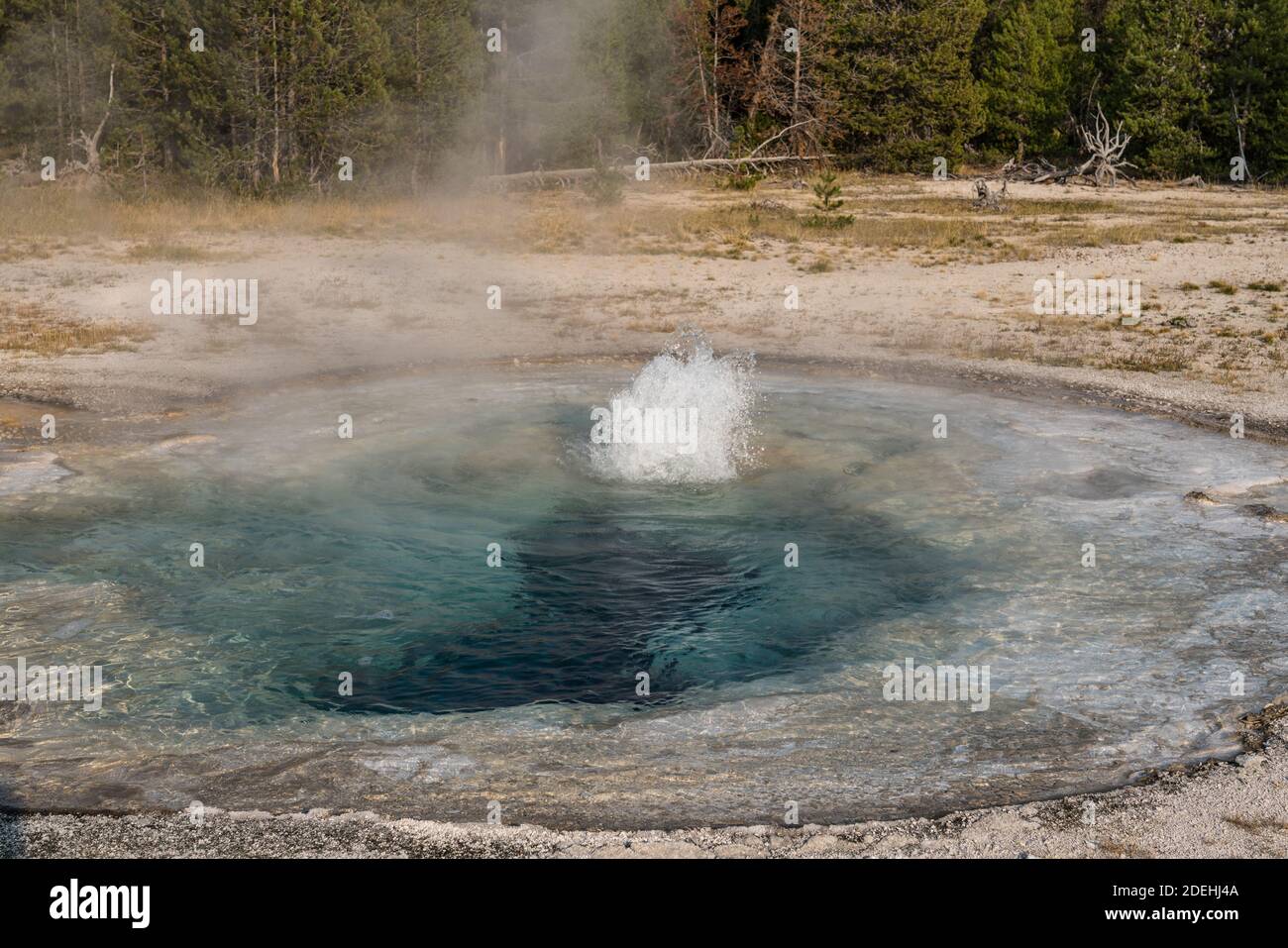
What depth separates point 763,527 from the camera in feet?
23.8

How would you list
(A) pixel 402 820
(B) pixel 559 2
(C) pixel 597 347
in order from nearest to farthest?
(A) pixel 402 820
(C) pixel 597 347
(B) pixel 559 2

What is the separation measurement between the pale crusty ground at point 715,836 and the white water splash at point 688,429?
4.14 metres

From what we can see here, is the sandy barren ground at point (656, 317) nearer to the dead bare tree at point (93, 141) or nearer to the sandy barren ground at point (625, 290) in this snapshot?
the sandy barren ground at point (625, 290)

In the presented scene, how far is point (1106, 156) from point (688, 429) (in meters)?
21.4

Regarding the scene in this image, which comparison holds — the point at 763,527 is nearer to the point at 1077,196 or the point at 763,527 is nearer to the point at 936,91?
the point at 1077,196

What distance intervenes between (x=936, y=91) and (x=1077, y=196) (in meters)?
6.92

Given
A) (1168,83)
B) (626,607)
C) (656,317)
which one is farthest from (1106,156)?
(626,607)

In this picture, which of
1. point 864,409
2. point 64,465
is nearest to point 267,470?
point 64,465

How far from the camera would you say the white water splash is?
829cm

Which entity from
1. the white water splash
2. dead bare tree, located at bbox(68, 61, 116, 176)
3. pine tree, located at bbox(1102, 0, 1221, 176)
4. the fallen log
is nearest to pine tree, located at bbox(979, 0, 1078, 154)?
pine tree, located at bbox(1102, 0, 1221, 176)

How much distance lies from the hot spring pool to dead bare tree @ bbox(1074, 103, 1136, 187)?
1923cm

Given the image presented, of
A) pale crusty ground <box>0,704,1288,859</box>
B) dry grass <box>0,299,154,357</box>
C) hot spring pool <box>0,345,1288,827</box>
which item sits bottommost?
pale crusty ground <box>0,704,1288,859</box>

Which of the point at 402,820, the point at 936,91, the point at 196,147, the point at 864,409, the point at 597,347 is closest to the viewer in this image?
the point at 402,820

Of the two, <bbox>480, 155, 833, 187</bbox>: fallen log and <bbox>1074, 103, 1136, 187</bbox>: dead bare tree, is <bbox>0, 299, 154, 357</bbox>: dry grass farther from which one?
<bbox>1074, 103, 1136, 187</bbox>: dead bare tree
